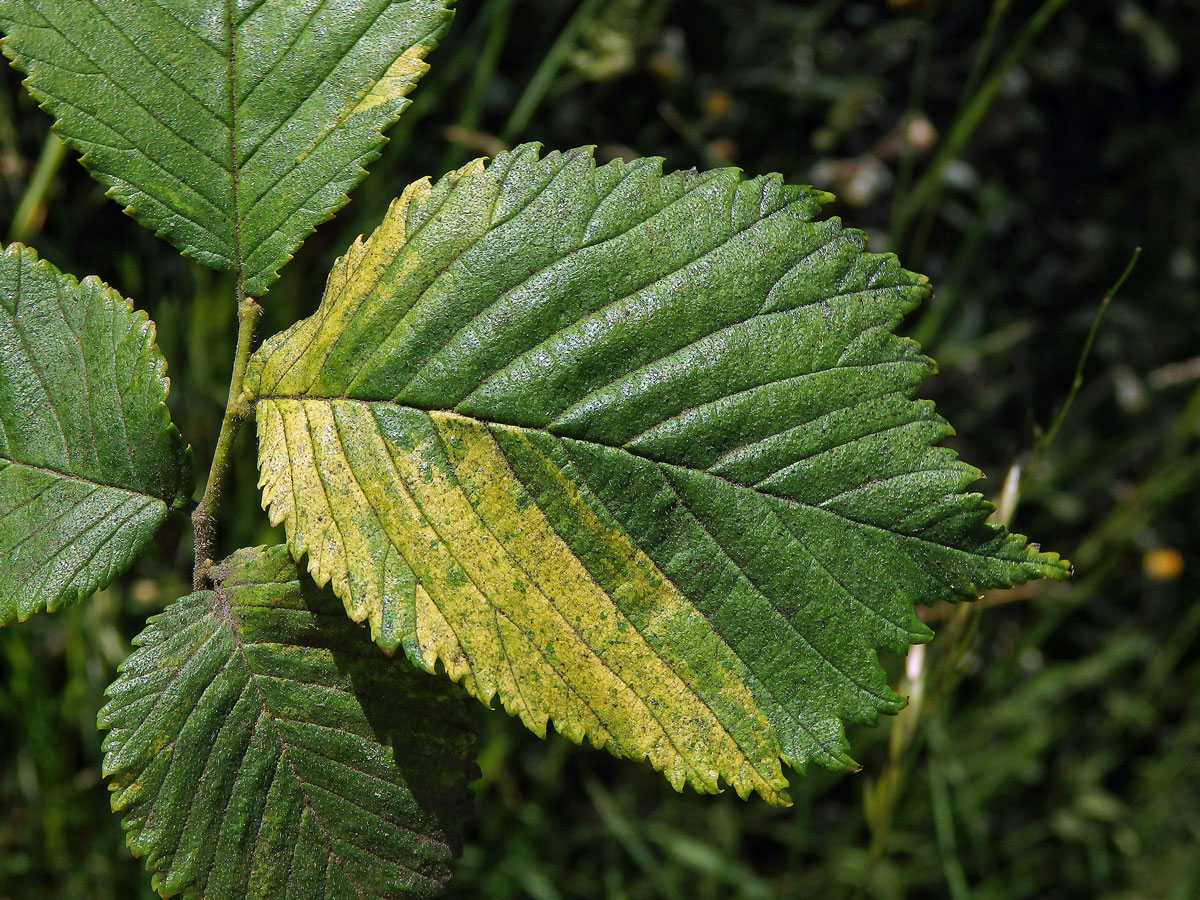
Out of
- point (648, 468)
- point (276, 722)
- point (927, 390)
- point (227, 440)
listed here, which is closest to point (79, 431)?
point (227, 440)

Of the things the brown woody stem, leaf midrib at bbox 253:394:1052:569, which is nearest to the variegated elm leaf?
leaf midrib at bbox 253:394:1052:569

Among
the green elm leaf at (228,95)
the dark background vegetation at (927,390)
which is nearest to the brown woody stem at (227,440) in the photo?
the green elm leaf at (228,95)

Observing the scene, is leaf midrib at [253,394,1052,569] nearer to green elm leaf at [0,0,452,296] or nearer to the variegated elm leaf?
the variegated elm leaf

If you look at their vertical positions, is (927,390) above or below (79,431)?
below

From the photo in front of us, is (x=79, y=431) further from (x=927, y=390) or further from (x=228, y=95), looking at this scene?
(x=927, y=390)

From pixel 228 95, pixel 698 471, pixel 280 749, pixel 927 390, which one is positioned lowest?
pixel 927 390

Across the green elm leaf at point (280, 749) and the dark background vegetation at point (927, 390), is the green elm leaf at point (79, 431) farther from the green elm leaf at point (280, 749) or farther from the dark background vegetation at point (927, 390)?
the dark background vegetation at point (927, 390)

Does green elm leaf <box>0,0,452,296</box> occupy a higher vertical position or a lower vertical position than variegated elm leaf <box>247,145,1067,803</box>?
higher
